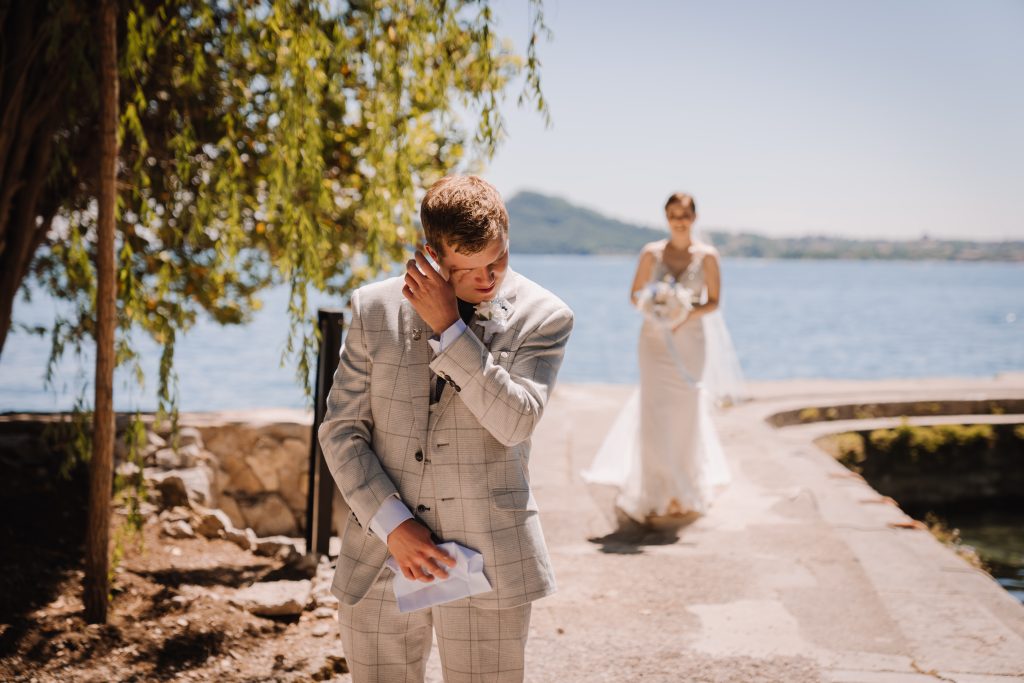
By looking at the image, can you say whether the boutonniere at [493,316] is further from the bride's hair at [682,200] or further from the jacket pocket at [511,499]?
the bride's hair at [682,200]

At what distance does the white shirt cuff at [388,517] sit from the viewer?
2.22 meters

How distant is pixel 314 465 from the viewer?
5.51 metres

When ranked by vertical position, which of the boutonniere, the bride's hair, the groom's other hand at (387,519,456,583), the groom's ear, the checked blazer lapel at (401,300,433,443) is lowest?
the groom's other hand at (387,519,456,583)

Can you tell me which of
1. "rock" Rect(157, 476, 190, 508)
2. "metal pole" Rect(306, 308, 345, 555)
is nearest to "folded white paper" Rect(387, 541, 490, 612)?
"metal pole" Rect(306, 308, 345, 555)

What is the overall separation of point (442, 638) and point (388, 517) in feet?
1.24

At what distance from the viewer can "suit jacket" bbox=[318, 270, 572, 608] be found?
89.4 inches

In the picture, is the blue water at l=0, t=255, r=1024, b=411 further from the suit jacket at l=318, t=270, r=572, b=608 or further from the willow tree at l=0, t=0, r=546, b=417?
the suit jacket at l=318, t=270, r=572, b=608

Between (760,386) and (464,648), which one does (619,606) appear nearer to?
(464,648)

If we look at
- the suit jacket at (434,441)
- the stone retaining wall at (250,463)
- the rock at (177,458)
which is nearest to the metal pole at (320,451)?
the stone retaining wall at (250,463)

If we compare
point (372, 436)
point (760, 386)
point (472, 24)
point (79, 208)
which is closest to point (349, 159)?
point (79, 208)

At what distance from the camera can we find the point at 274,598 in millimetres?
4773

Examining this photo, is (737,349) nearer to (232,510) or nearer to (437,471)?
(232,510)

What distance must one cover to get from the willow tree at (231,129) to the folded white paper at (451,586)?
2103 millimetres

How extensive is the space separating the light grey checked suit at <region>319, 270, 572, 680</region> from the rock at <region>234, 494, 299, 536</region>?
220 inches
